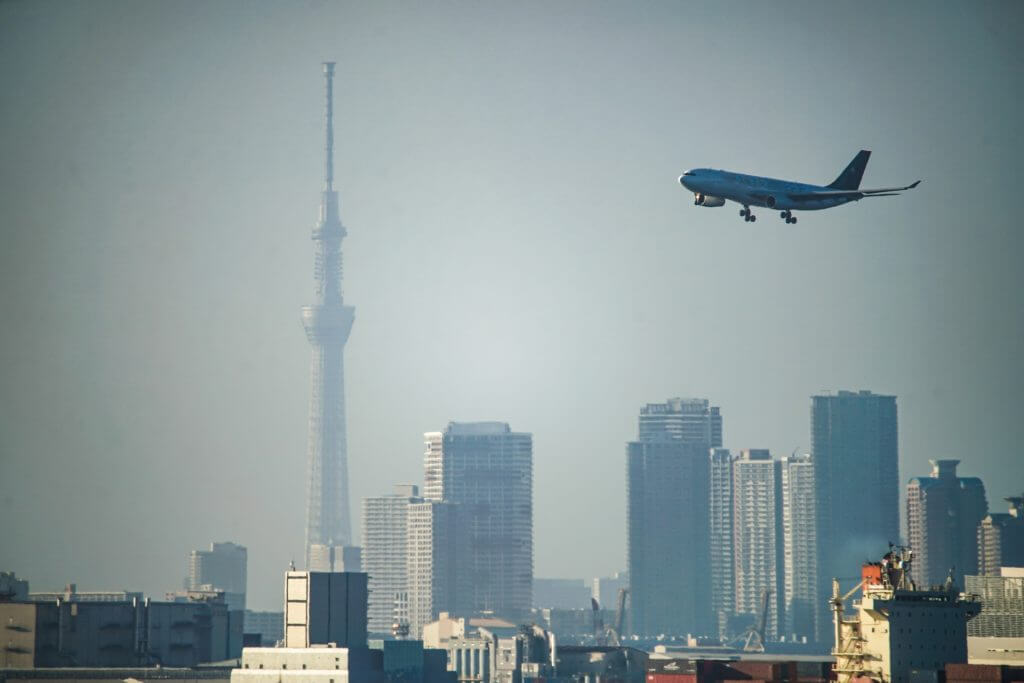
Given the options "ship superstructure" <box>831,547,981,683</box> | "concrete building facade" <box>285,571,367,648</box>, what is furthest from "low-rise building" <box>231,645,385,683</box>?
"ship superstructure" <box>831,547,981,683</box>

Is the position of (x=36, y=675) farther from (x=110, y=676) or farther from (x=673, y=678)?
(x=673, y=678)

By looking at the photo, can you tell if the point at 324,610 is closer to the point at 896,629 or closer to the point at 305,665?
the point at 305,665

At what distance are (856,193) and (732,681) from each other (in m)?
59.6

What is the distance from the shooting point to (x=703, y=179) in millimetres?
199375

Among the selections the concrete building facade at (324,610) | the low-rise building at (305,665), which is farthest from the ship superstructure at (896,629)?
the concrete building facade at (324,610)

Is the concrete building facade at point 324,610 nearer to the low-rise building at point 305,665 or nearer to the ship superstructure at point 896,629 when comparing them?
the low-rise building at point 305,665

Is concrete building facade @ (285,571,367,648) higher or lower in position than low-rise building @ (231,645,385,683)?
higher

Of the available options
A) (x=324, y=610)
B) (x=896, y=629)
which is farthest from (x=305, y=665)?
(x=896, y=629)

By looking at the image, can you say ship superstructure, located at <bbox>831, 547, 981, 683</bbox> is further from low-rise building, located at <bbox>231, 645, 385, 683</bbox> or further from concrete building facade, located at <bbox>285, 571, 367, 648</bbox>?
concrete building facade, located at <bbox>285, 571, 367, 648</bbox>

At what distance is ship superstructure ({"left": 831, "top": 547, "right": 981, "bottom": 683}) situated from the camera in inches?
5389

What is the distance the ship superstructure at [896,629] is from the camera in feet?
449

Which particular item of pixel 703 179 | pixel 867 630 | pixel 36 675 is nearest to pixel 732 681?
pixel 867 630

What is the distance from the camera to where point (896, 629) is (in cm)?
13712

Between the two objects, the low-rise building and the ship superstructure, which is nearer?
the ship superstructure
